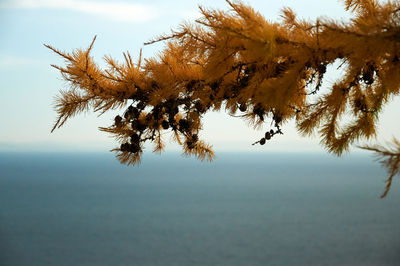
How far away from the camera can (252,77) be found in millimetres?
1380

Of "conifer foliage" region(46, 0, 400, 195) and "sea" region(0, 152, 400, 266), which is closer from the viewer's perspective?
"conifer foliage" region(46, 0, 400, 195)

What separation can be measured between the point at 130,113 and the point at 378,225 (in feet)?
234

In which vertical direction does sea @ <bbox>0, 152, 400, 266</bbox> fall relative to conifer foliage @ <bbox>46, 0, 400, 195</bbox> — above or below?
below

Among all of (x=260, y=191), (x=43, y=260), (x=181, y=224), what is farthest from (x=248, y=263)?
(x=260, y=191)

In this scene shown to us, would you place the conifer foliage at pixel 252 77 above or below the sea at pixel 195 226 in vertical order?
above

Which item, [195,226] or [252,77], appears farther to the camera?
[195,226]

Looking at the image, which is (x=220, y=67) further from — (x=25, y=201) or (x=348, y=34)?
(x=25, y=201)

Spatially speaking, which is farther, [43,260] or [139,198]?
[139,198]

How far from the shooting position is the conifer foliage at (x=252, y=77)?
1098 millimetres

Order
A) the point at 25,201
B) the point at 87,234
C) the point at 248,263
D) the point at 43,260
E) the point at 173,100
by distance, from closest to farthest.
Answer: the point at 173,100 < the point at 43,260 < the point at 248,263 < the point at 87,234 < the point at 25,201

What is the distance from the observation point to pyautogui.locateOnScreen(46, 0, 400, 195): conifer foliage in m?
1.10

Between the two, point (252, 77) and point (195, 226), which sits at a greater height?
point (252, 77)

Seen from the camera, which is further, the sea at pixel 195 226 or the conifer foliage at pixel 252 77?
the sea at pixel 195 226

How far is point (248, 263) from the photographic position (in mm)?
57312
